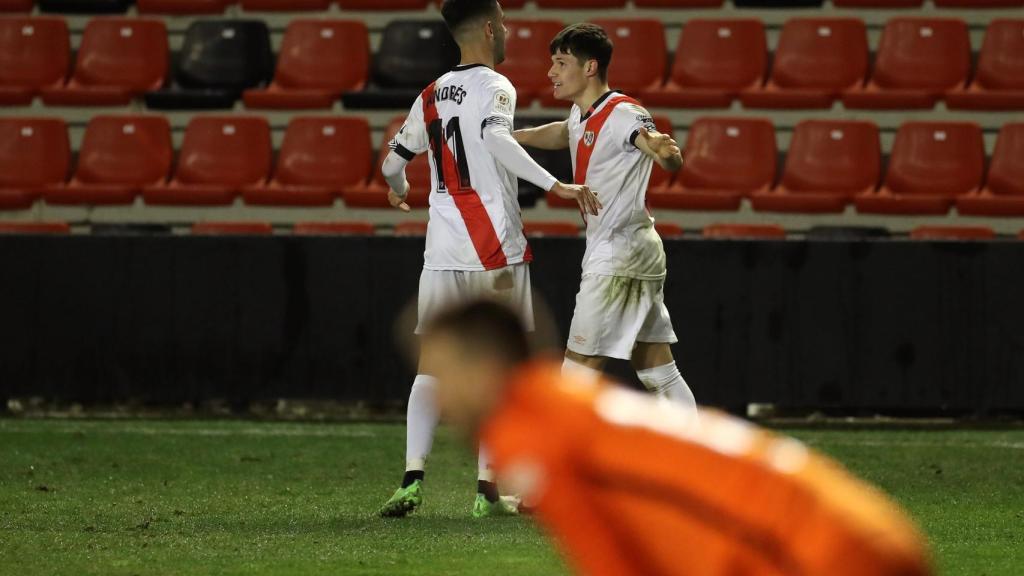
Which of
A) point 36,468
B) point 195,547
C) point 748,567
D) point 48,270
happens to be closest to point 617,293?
point 195,547

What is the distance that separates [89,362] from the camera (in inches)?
449

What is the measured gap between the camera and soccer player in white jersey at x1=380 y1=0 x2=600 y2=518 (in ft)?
23.4

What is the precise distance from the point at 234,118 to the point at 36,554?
8271 millimetres

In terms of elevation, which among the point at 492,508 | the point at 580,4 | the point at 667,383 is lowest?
the point at 492,508

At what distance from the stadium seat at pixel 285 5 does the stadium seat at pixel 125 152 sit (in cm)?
157

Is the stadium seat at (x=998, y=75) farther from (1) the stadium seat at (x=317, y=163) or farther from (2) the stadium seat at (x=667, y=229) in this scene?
(1) the stadium seat at (x=317, y=163)

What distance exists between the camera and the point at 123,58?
14.7 meters

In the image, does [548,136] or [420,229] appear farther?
[420,229]

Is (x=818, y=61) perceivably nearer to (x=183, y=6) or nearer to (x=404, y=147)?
(x=183, y=6)

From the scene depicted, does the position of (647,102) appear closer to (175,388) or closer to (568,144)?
(175,388)

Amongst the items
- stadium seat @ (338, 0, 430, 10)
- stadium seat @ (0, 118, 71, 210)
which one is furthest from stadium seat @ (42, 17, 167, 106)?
stadium seat @ (338, 0, 430, 10)

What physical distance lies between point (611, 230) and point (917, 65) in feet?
22.5

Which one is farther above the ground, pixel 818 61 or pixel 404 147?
pixel 818 61

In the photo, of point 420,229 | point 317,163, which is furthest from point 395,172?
point 317,163
